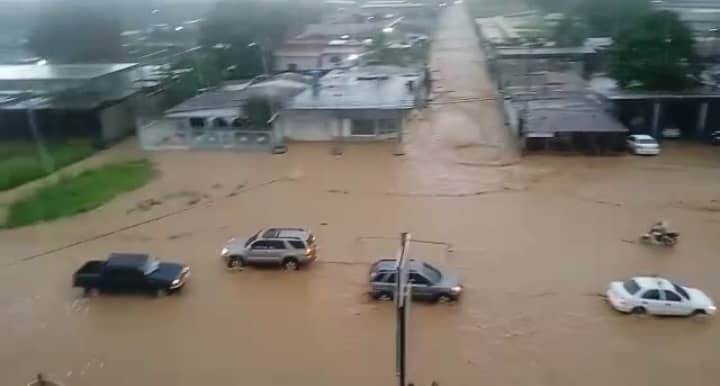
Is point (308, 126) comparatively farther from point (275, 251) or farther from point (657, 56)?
point (657, 56)

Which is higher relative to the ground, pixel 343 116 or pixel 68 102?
pixel 68 102

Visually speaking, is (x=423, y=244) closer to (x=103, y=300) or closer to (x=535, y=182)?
(x=535, y=182)

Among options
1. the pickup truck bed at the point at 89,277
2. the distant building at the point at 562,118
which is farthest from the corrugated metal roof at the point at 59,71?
the distant building at the point at 562,118

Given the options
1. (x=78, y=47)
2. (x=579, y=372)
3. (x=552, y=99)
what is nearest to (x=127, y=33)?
(x=78, y=47)

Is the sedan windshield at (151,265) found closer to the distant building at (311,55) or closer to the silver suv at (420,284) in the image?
the silver suv at (420,284)

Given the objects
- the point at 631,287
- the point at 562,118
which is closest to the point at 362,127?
the point at 562,118

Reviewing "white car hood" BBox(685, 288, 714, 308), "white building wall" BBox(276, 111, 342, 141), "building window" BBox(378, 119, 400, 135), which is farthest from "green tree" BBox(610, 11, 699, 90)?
"white car hood" BBox(685, 288, 714, 308)

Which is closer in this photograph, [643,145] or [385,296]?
[385,296]
